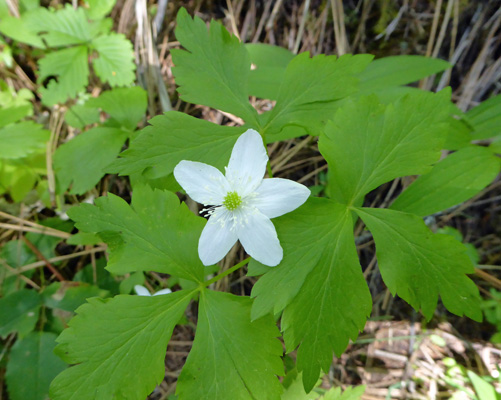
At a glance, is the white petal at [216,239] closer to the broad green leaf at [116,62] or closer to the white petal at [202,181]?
the white petal at [202,181]

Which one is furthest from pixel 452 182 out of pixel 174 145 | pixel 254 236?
pixel 174 145

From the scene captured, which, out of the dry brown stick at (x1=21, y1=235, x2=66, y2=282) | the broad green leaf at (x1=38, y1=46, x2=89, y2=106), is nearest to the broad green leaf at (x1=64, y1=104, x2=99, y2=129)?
the broad green leaf at (x1=38, y1=46, x2=89, y2=106)

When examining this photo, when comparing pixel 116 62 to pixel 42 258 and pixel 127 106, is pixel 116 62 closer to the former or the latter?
pixel 127 106

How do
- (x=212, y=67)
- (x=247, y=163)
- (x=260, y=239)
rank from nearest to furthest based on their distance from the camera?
(x=260, y=239)
(x=247, y=163)
(x=212, y=67)

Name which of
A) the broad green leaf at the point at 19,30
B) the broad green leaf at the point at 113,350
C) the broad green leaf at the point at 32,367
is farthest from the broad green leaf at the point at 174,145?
the broad green leaf at the point at 19,30

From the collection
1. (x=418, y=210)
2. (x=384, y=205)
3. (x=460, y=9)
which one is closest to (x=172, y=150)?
(x=418, y=210)

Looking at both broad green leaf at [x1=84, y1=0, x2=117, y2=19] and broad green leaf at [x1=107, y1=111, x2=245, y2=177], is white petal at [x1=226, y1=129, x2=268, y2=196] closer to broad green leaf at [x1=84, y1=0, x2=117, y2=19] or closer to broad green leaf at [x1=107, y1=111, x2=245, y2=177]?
broad green leaf at [x1=107, y1=111, x2=245, y2=177]
